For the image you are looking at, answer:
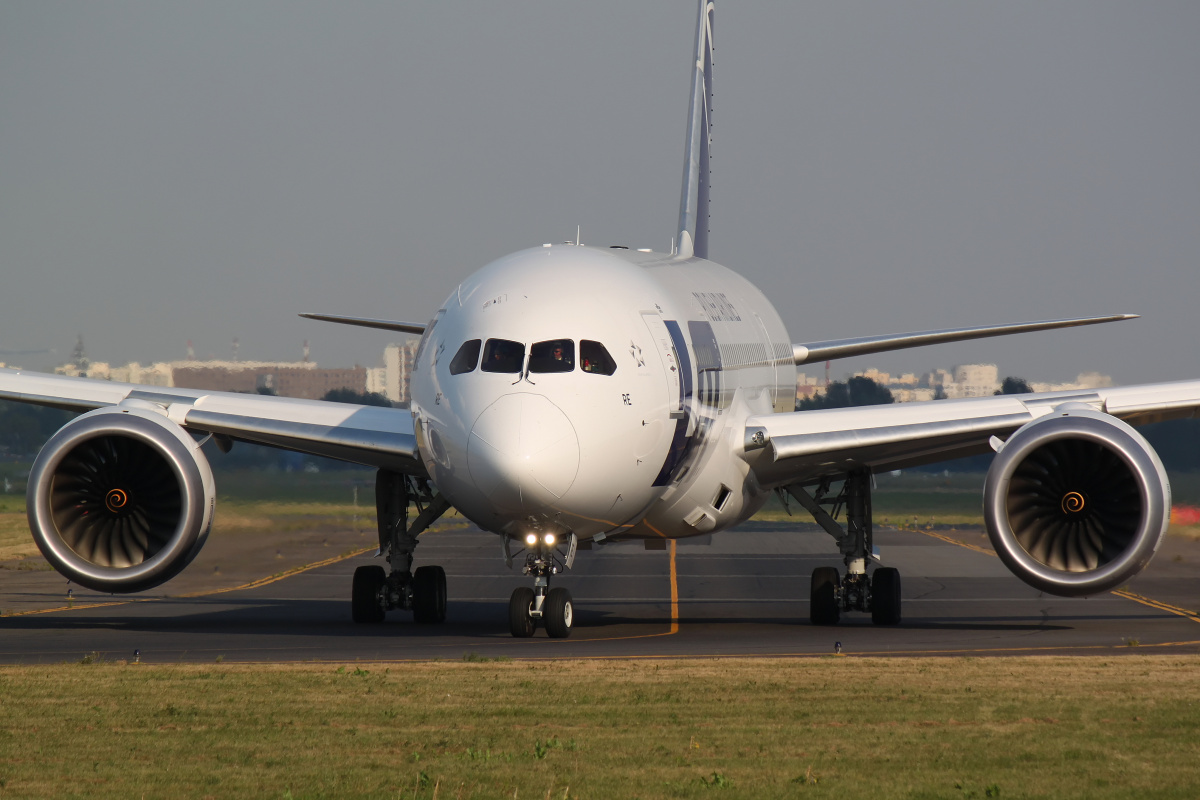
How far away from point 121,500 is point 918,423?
9626 mm

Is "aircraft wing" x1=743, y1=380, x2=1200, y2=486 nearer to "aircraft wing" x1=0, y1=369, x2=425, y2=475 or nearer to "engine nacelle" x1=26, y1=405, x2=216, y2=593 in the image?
"aircraft wing" x1=0, y1=369, x2=425, y2=475

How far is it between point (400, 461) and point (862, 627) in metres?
6.62

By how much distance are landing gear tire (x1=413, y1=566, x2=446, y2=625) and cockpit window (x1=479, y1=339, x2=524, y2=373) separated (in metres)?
6.74

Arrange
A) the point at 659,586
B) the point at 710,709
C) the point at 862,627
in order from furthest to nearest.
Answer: the point at 659,586
the point at 862,627
the point at 710,709

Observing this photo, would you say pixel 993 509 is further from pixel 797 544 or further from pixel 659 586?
pixel 797 544

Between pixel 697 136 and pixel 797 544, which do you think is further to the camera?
pixel 797 544

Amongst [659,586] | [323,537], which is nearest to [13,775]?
[659,586]

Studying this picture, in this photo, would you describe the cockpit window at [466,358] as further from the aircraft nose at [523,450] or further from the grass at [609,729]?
the grass at [609,729]

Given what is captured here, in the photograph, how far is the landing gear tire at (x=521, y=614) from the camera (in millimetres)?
17641

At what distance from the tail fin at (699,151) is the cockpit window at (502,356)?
1273cm

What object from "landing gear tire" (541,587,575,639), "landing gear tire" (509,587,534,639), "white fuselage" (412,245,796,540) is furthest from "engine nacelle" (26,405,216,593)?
"landing gear tire" (541,587,575,639)

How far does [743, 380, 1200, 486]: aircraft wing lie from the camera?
61.9ft

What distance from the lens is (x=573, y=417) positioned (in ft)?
50.2

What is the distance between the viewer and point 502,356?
15.6 m
